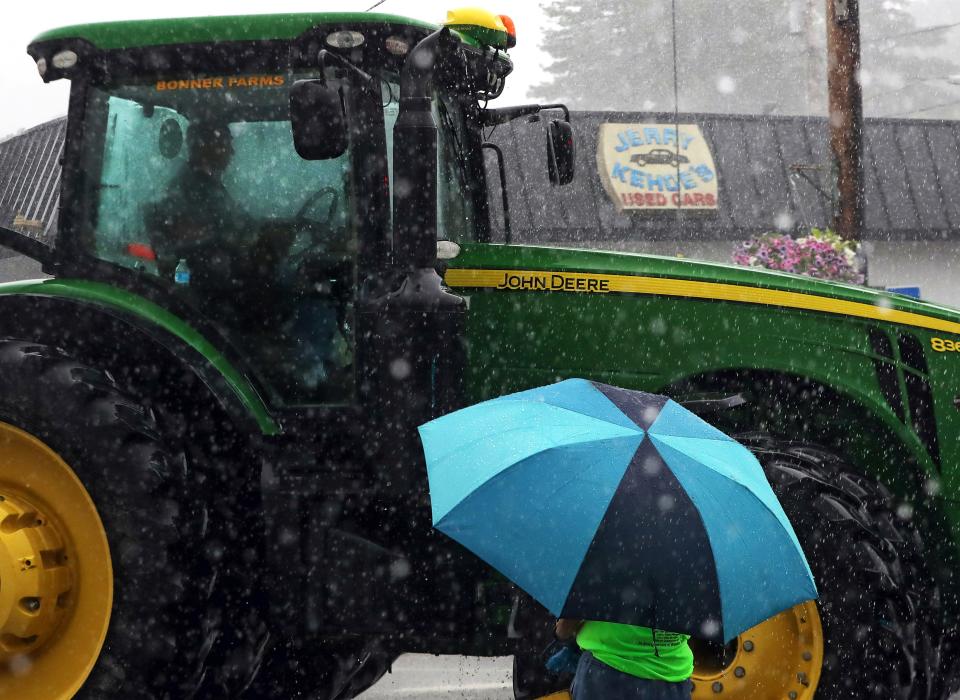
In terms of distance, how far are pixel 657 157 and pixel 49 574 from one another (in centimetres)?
1796

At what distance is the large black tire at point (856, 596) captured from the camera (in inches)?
183

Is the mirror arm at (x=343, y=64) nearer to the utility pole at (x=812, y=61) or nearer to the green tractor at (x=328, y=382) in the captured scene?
the green tractor at (x=328, y=382)

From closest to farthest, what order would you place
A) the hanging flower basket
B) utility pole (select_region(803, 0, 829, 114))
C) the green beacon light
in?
the green beacon light
the hanging flower basket
utility pole (select_region(803, 0, 829, 114))

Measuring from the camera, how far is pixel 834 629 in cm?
468

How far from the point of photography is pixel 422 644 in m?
4.61

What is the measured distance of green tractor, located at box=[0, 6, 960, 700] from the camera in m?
4.45

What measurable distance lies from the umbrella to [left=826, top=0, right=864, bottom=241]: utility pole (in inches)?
402

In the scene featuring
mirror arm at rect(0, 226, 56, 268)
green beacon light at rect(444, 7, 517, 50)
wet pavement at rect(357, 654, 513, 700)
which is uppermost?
green beacon light at rect(444, 7, 517, 50)

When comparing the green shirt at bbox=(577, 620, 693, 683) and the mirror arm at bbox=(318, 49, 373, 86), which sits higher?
the mirror arm at bbox=(318, 49, 373, 86)

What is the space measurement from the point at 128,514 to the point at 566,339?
1860 mm

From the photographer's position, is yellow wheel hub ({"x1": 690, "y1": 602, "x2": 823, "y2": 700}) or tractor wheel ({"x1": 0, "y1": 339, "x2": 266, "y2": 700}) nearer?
tractor wheel ({"x1": 0, "y1": 339, "x2": 266, "y2": 700})

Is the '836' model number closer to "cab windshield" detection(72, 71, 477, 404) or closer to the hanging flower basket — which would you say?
"cab windshield" detection(72, 71, 477, 404)

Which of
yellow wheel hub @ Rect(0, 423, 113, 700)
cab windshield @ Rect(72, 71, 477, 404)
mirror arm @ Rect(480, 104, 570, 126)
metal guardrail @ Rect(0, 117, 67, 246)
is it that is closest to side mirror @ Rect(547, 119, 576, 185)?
mirror arm @ Rect(480, 104, 570, 126)

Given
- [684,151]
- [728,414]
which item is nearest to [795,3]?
[684,151]
